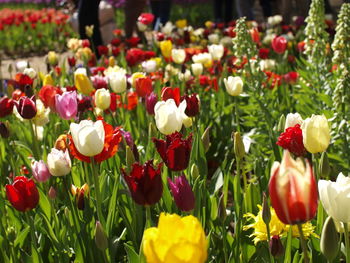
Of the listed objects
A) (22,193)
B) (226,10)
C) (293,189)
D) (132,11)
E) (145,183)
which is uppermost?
(293,189)

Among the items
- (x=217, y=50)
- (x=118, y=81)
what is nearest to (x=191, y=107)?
(x=118, y=81)

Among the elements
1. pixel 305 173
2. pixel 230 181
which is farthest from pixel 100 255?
pixel 305 173

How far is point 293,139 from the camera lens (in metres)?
1.62

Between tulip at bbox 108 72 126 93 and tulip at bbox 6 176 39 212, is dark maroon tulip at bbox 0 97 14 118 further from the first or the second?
tulip at bbox 6 176 39 212

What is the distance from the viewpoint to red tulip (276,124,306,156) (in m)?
1.62

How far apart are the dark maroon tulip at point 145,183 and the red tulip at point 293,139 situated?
0.40 m

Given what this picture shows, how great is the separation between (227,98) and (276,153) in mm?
1322

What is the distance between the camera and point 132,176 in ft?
4.59

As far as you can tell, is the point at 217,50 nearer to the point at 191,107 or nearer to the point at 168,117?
the point at 191,107

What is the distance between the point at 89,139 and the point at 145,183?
0.71 feet

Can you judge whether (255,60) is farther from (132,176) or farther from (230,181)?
(132,176)

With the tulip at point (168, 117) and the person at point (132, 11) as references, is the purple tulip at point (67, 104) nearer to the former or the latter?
the tulip at point (168, 117)

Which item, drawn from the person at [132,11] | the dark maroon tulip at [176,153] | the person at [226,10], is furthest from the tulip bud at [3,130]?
the person at [226,10]

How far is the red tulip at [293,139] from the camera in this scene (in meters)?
1.62
